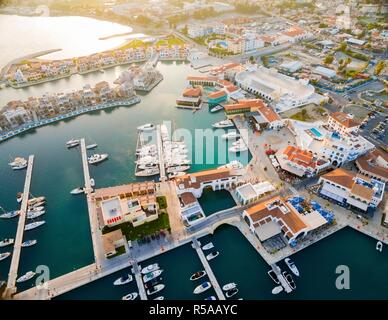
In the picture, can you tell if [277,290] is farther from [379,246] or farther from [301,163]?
[301,163]

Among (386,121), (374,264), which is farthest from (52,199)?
(386,121)

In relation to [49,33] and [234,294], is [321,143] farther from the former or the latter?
[49,33]

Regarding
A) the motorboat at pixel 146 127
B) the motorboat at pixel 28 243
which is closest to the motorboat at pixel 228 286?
the motorboat at pixel 28 243

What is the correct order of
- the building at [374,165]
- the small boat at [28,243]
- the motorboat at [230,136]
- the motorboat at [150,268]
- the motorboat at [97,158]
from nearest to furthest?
the motorboat at [150,268] < the small boat at [28,243] < the building at [374,165] < the motorboat at [97,158] < the motorboat at [230,136]

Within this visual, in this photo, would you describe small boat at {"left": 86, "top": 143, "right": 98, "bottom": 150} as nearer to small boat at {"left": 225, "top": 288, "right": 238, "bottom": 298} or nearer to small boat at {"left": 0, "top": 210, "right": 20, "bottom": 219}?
small boat at {"left": 0, "top": 210, "right": 20, "bottom": 219}

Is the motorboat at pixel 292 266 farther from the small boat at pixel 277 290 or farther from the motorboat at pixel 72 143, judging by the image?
the motorboat at pixel 72 143

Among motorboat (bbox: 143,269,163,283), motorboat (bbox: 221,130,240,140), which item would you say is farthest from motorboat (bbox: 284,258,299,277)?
motorboat (bbox: 221,130,240,140)
